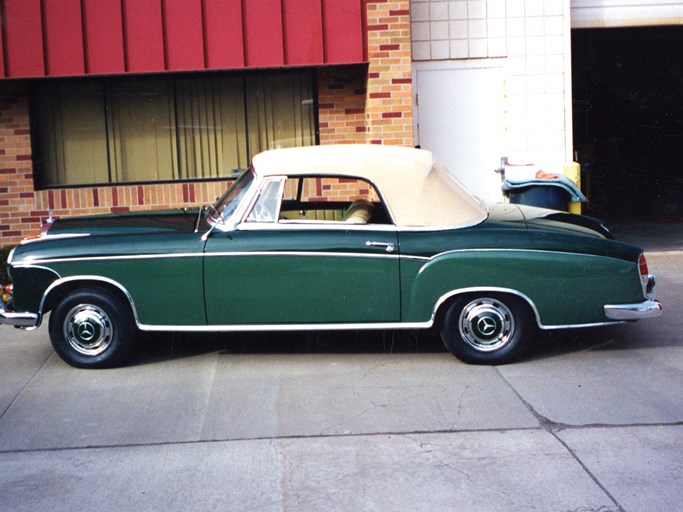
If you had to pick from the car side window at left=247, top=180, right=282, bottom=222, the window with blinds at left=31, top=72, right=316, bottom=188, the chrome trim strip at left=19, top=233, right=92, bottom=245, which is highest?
the window with blinds at left=31, top=72, right=316, bottom=188

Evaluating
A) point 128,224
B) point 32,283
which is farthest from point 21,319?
point 128,224

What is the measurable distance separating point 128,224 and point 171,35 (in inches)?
148

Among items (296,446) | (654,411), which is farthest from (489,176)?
(296,446)

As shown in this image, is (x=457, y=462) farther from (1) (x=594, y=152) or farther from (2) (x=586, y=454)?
(1) (x=594, y=152)

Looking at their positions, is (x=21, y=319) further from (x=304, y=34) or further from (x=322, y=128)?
(x=322, y=128)

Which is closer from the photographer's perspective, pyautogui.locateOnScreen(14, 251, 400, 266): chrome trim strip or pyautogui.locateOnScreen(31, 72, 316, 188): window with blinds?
pyautogui.locateOnScreen(14, 251, 400, 266): chrome trim strip

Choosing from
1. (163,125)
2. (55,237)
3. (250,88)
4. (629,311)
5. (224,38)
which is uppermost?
(224,38)

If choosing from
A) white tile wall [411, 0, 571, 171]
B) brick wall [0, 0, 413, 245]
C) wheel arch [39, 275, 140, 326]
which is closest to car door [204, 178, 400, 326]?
wheel arch [39, 275, 140, 326]

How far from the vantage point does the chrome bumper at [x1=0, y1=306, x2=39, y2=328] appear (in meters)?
6.95

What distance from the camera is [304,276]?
271 inches

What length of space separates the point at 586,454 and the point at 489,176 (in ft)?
23.1

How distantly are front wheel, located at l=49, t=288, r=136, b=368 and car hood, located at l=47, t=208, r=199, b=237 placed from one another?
528 mm

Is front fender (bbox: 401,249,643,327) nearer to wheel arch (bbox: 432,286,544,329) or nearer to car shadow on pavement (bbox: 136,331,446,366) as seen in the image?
wheel arch (bbox: 432,286,544,329)

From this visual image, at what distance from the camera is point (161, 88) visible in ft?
37.8
